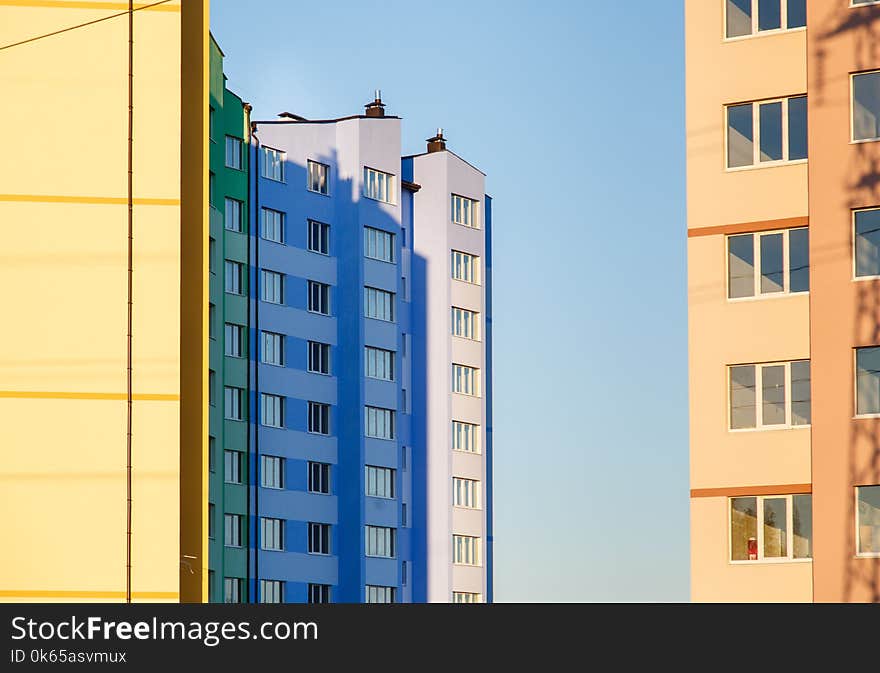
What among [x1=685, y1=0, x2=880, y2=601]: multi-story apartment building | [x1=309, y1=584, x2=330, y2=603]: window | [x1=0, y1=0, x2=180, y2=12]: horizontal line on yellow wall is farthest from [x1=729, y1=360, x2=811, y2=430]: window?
[x1=309, y1=584, x2=330, y2=603]: window

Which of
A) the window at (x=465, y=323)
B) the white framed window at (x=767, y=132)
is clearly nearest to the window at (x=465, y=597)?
the window at (x=465, y=323)

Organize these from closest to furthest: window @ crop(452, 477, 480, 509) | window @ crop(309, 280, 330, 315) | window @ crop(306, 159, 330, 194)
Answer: window @ crop(309, 280, 330, 315), window @ crop(306, 159, 330, 194), window @ crop(452, 477, 480, 509)

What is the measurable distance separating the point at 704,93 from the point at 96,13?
1439 centimetres

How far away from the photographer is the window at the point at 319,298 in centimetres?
8431

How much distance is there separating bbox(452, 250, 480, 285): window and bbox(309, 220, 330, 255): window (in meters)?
9.33

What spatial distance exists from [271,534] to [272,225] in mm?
14360

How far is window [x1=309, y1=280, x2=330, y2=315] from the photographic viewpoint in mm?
84312

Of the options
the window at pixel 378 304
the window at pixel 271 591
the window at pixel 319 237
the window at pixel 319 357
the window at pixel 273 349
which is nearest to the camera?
the window at pixel 271 591

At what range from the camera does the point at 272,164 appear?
8212 cm

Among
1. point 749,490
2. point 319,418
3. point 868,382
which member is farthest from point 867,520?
point 319,418

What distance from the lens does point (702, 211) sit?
41688 mm

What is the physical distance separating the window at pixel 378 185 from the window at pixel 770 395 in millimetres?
48472

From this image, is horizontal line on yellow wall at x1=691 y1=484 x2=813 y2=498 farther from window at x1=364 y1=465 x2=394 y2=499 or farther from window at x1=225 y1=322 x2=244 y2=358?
window at x1=364 y1=465 x2=394 y2=499

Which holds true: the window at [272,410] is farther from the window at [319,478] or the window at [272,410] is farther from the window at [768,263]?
the window at [768,263]
